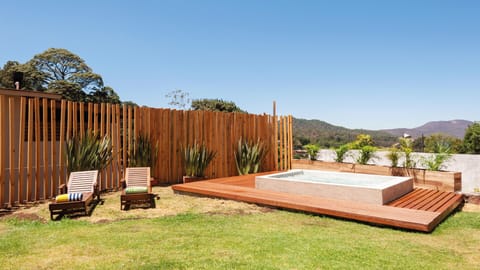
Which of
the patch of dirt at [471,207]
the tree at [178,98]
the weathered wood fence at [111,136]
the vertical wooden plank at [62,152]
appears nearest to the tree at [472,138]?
the weathered wood fence at [111,136]

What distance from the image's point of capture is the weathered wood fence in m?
5.75

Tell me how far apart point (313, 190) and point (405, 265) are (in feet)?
9.82

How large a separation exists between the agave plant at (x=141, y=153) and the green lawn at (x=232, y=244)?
9.40ft

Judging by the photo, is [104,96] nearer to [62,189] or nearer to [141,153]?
[141,153]

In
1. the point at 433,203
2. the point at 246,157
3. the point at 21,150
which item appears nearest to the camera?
the point at 433,203

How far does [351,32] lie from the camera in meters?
13.7

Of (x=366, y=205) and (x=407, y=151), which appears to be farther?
(x=407, y=151)

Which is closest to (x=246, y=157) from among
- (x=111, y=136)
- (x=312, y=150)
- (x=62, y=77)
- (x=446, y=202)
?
(x=312, y=150)

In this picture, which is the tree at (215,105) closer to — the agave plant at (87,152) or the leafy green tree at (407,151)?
the leafy green tree at (407,151)

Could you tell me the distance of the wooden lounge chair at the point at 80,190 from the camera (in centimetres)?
475

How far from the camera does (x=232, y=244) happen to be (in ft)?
11.3

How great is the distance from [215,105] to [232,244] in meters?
31.6

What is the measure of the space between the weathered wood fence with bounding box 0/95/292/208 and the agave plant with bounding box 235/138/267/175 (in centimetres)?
22

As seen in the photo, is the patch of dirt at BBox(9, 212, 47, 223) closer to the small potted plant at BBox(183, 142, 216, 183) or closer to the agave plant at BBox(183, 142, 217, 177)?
the small potted plant at BBox(183, 142, 216, 183)
